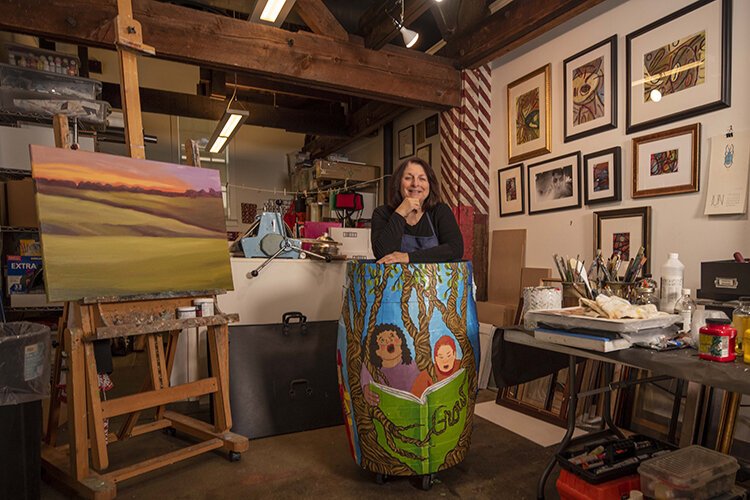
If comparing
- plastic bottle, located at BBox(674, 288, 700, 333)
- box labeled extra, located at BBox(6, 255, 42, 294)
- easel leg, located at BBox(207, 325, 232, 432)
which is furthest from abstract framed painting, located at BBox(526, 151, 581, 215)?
box labeled extra, located at BBox(6, 255, 42, 294)

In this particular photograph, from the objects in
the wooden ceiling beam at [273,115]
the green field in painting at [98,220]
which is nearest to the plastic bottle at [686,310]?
the green field in painting at [98,220]

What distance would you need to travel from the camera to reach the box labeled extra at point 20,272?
10.1 ft

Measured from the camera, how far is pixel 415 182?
86.2 inches

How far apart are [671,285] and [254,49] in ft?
9.57

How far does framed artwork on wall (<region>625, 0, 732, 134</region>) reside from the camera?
208cm

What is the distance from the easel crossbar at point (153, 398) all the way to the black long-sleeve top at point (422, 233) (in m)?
1.05

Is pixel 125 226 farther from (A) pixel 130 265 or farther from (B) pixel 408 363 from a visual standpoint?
(B) pixel 408 363

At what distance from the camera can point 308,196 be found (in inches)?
249

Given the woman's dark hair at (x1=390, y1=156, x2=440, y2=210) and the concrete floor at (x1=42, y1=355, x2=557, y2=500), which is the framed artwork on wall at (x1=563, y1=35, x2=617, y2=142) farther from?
the concrete floor at (x1=42, y1=355, x2=557, y2=500)

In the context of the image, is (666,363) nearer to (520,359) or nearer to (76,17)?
Result: (520,359)

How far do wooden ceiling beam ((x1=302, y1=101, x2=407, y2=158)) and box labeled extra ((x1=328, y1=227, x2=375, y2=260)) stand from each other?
6.00 ft

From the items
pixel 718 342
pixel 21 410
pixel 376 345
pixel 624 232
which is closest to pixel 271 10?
pixel 376 345

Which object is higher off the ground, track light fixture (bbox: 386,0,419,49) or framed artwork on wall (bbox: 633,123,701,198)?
track light fixture (bbox: 386,0,419,49)

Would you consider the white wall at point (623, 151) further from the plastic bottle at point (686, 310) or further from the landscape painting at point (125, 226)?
the landscape painting at point (125, 226)
